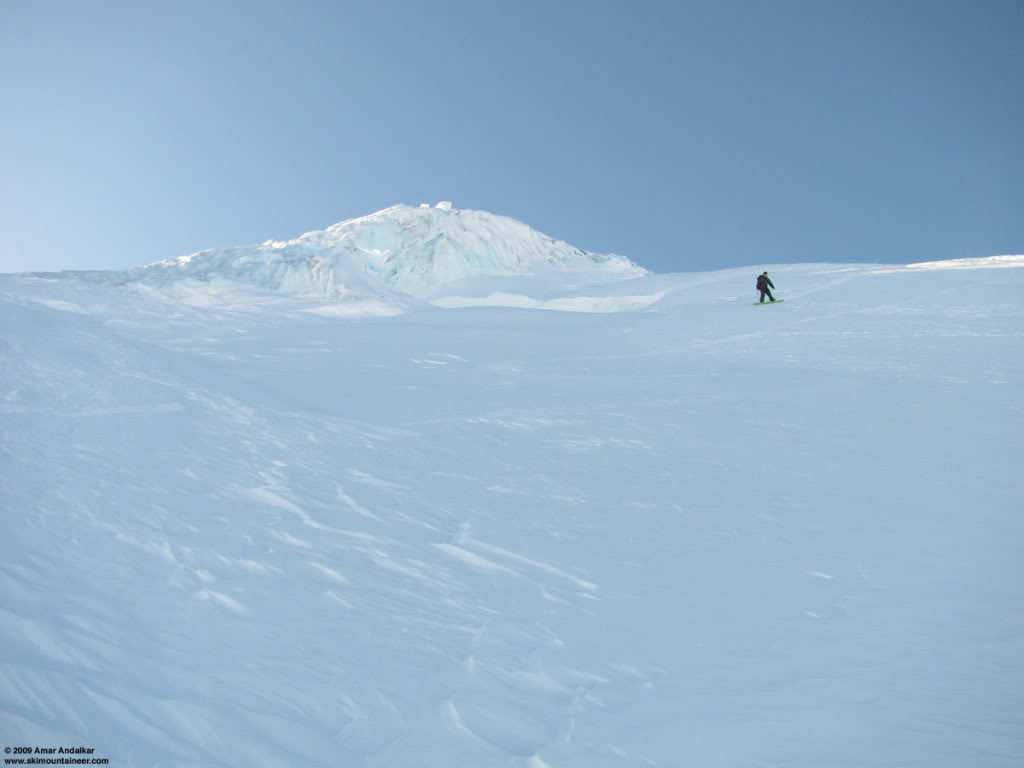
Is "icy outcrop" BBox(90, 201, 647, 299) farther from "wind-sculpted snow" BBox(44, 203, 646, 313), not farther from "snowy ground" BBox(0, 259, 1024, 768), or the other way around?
"snowy ground" BBox(0, 259, 1024, 768)

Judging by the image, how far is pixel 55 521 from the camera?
3932 mm

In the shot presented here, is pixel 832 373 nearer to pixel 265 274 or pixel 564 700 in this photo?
pixel 564 700

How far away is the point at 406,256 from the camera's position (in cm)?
5144

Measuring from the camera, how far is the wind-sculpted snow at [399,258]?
112ft

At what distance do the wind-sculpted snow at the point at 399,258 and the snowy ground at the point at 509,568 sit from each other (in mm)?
25973

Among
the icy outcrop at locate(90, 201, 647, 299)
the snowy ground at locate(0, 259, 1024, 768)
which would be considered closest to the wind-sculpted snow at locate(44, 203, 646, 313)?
the icy outcrop at locate(90, 201, 647, 299)

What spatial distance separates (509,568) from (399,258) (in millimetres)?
49997

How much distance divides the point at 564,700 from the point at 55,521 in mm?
3488

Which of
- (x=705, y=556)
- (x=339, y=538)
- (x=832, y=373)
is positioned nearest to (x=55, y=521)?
(x=339, y=538)

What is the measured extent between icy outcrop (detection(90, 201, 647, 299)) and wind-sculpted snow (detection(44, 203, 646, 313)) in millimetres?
59

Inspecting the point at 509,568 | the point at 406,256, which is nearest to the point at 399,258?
the point at 406,256

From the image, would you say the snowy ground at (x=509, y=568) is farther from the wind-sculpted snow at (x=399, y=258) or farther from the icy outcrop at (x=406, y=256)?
the icy outcrop at (x=406, y=256)

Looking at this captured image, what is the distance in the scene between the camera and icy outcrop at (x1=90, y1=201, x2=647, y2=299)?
34.6 metres

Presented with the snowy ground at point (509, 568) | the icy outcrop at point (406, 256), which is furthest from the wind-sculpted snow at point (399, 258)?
the snowy ground at point (509, 568)
